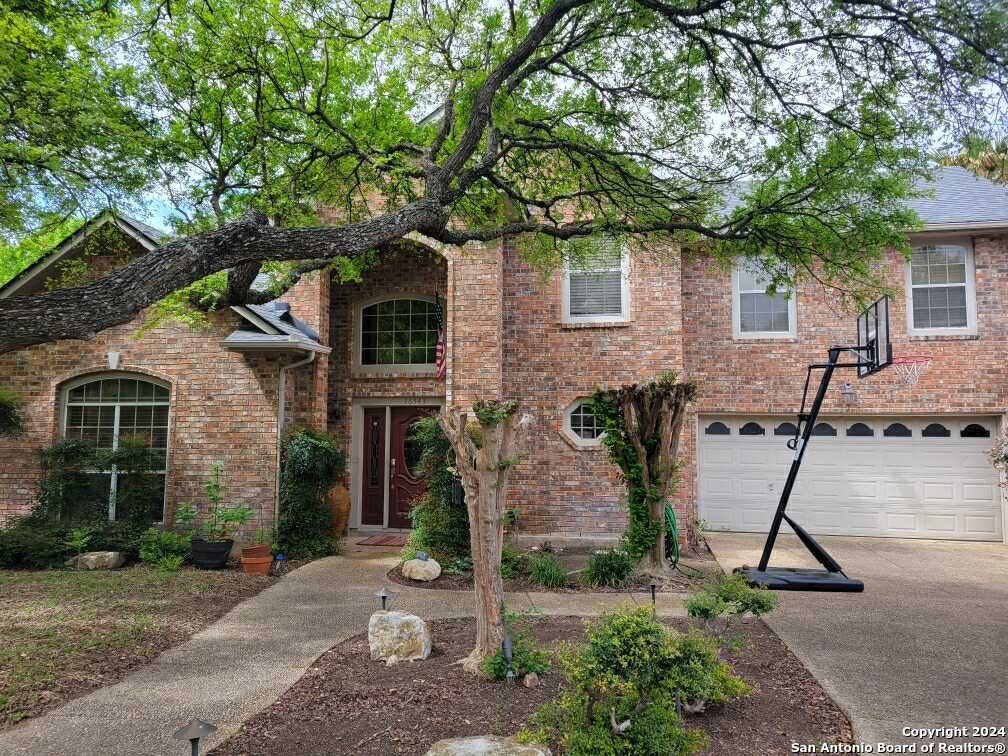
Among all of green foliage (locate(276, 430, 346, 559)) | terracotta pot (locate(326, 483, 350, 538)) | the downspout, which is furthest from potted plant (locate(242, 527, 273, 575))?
terracotta pot (locate(326, 483, 350, 538))

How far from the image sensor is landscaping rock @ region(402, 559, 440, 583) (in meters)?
8.20

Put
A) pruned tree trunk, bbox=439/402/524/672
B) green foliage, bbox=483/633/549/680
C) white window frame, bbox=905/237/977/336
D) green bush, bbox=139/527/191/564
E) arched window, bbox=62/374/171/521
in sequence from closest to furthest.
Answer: green foliage, bbox=483/633/549/680
pruned tree trunk, bbox=439/402/524/672
green bush, bbox=139/527/191/564
arched window, bbox=62/374/171/521
white window frame, bbox=905/237/977/336

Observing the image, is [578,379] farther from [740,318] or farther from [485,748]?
[485,748]

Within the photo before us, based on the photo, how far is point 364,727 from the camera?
395cm

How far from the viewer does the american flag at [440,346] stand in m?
11.5

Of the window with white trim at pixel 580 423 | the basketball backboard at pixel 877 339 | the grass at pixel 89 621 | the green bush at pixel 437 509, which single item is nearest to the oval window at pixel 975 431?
the basketball backboard at pixel 877 339

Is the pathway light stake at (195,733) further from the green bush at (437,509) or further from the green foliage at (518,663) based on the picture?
the green bush at (437,509)

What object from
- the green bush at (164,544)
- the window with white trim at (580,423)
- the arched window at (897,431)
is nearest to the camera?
the green bush at (164,544)

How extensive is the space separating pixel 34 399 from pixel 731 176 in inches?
425

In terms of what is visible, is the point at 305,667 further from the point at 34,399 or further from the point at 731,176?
the point at 34,399

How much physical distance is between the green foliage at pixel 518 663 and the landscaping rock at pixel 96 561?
22.5 ft

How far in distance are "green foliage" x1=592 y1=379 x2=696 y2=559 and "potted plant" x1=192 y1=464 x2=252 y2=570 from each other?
5272 mm

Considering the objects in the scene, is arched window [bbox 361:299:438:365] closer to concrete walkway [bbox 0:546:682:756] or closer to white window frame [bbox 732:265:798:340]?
concrete walkway [bbox 0:546:682:756]

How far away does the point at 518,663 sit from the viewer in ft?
15.1
